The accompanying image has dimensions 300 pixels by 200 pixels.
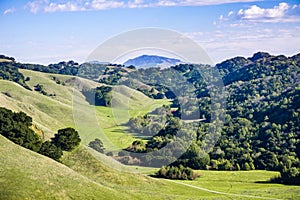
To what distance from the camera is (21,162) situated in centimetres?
4556

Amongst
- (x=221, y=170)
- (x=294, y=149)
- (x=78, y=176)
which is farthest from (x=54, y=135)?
(x=294, y=149)

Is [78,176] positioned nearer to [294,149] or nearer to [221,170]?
[221,170]

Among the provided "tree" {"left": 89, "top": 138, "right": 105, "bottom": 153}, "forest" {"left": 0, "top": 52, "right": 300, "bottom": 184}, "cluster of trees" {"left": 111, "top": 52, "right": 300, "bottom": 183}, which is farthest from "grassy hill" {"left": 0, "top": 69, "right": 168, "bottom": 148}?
"cluster of trees" {"left": 111, "top": 52, "right": 300, "bottom": 183}

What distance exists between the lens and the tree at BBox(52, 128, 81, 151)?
2398 inches

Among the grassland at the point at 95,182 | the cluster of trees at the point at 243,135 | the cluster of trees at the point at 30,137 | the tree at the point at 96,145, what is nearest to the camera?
the grassland at the point at 95,182

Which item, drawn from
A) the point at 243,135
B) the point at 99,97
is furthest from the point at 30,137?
the point at 99,97

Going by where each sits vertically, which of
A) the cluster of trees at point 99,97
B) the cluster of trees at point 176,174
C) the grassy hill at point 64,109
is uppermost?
the cluster of trees at point 99,97

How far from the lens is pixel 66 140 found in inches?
2409

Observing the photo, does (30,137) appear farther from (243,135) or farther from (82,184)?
(243,135)

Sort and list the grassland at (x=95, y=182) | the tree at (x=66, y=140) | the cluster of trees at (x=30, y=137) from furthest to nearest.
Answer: the tree at (x=66, y=140), the cluster of trees at (x=30, y=137), the grassland at (x=95, y=182)

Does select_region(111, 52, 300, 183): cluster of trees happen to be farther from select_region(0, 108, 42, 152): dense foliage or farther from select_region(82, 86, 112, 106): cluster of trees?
select_region(0, 108, 42, 152): dense foliage

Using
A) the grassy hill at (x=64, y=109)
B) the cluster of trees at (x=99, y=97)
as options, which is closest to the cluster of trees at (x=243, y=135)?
the grassy hill at (x=64, y=109)

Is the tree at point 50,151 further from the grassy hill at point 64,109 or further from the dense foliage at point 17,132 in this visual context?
→ the grassy hill at point 64,109

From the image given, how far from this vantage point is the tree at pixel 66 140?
60.9 metres
